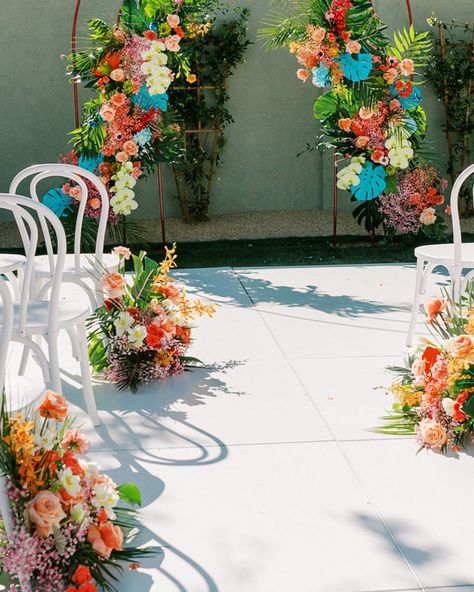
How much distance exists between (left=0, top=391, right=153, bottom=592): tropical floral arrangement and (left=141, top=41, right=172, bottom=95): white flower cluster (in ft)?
15.1

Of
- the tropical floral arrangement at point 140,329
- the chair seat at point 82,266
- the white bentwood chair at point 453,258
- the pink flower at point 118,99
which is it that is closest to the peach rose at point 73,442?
the tropical floral arrangement at point 140,329

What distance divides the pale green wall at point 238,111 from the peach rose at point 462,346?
6108 millimetres

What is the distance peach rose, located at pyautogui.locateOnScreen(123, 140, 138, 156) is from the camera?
272 inches

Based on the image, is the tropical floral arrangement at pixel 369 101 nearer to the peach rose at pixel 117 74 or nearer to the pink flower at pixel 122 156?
the peach rose at pixel 117 74

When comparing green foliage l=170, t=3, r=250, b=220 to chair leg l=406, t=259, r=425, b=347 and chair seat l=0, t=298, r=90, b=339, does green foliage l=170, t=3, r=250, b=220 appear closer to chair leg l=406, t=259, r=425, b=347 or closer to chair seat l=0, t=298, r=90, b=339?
chair leg l=406, t=259, r=425, b=347

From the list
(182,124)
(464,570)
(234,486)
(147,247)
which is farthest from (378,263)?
(464,570)

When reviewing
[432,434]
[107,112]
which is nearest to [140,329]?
[432,434]

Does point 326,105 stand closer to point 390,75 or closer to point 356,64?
point 356,64

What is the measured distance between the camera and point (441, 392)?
3.37 meters

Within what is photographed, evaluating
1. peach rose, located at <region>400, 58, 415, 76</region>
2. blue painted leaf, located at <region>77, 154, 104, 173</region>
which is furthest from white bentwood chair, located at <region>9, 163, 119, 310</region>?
peach rose, located at <region>400, 58, 415, 76</region>

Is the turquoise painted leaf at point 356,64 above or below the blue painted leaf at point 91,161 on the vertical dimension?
above

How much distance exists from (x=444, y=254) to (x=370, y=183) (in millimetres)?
2913

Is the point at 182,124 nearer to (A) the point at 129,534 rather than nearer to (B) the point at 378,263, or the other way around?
(B) the point at 378,263

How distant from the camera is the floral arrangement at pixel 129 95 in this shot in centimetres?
676
